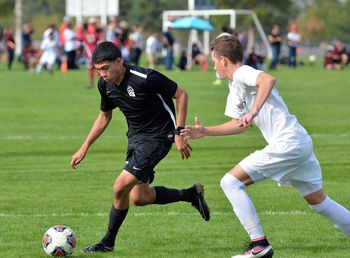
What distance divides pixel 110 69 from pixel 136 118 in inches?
24.4

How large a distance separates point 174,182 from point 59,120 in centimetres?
928

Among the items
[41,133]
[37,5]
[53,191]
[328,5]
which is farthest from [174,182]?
[37,5]

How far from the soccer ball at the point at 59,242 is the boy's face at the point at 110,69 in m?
1.31

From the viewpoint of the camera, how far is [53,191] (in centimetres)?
1157

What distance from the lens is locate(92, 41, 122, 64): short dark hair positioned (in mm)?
7965

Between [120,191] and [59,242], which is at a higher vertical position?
[120,191]

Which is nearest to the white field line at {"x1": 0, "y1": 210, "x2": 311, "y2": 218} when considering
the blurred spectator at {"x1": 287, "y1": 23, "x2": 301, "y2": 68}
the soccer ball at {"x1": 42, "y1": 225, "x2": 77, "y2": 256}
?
the soccer ball at {"x1": 42, "y1": 225, "x2": 77, "y2": 256}

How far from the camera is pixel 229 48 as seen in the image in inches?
298

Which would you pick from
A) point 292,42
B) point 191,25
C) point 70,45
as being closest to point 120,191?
point 70,45

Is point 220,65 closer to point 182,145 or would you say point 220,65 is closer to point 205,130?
point 205,130

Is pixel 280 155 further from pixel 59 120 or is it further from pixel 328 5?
pixel 328 5

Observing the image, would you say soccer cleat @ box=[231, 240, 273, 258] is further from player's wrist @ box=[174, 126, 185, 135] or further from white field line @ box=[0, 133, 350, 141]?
white field line @ box=[0, 133, 350, 141]

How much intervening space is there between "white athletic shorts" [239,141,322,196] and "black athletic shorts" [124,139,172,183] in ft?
3.20

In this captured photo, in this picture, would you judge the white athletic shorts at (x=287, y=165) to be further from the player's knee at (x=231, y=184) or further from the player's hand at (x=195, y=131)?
the player's hand at (x=195, y=131)
